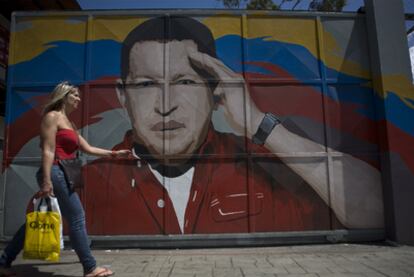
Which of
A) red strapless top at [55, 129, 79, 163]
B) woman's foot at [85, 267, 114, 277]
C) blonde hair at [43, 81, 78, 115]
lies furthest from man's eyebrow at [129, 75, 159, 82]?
woman's foot at [85, 267, 114, 277]

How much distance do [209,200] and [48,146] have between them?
2.62 meters

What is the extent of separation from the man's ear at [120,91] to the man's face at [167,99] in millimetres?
59

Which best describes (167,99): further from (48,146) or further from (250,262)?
(250,262)

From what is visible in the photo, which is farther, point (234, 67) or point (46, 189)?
point (234, 67)

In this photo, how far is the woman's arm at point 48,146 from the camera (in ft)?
12.5

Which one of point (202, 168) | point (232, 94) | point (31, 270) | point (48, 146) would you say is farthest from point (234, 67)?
point (31, 270)

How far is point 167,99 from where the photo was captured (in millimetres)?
6027

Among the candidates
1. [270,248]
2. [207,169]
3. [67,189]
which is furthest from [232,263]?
[67,189]

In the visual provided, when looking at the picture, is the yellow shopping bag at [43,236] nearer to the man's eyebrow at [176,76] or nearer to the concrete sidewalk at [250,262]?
the concrete sidewalk at [250,262]

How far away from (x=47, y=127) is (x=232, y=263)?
2.54m

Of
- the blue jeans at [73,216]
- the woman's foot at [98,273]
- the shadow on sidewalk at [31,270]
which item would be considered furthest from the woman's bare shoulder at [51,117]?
the shadow on sidewalk at [31,270]

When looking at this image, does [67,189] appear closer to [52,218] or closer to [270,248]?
[52,218]

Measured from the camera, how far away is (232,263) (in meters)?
4.84

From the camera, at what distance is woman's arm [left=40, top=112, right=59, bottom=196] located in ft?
12.5
